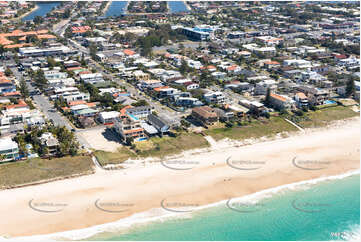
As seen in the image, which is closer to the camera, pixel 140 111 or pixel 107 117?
pixel 107 117

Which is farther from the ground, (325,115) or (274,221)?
(325,115)

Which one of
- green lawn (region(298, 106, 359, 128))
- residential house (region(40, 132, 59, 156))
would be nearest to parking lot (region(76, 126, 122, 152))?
residential house (region(40, 132, 59, 156))

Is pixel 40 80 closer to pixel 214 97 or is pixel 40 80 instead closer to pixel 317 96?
pixel 214 97

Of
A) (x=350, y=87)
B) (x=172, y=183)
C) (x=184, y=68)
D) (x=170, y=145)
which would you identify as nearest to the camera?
(x=172, y=183)

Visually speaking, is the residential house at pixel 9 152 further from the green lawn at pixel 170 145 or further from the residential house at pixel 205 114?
the residential house at pixel 205 114

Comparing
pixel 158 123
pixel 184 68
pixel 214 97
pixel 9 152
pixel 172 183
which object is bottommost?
pixel 172 183

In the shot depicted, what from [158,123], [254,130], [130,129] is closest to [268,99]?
[254,130]

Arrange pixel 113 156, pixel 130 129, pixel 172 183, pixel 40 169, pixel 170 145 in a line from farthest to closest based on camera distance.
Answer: pixel 130 129 → pixel 170 145 → pixel 113 156 → pixel 40 169 → pixel 172 183

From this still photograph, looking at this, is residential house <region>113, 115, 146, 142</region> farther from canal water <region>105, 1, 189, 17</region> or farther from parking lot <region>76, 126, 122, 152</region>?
canal water <region>105, 1, 189, 17</region>
